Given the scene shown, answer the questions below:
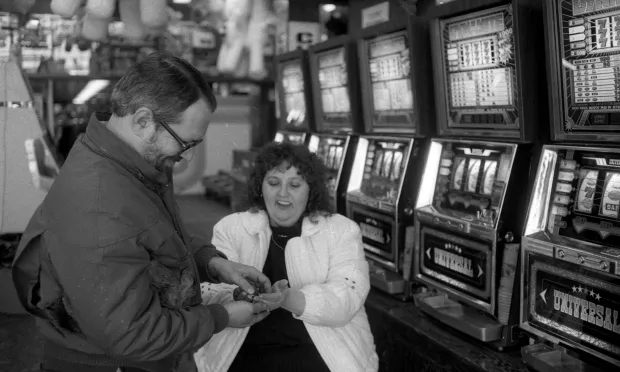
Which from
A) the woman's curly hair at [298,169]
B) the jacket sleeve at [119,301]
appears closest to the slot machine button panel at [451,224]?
the woman's curly hair at [298,169]

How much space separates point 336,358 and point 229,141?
8.64 meters

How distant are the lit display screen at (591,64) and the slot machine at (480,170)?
281 mm

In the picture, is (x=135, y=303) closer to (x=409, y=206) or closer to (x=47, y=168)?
(x=409, y=206)

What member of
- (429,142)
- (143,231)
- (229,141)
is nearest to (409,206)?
(429,142)

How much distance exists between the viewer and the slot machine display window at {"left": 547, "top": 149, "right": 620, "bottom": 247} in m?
2.61

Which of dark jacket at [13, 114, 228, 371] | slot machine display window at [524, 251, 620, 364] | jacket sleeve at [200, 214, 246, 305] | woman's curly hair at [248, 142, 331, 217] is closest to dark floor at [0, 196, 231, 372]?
jacket sleeve at [200, 214, 246, 305]

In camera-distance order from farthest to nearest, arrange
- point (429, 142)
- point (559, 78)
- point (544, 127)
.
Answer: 1. point (429, 142)
2. point (544, 127)
3. point (559, 78)

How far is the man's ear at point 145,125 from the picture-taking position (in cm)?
158

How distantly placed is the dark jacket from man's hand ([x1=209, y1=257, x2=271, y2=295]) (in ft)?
0.99

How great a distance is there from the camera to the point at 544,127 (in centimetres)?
315

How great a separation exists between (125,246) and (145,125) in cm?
32

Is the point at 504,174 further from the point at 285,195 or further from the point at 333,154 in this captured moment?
the point at 333,154

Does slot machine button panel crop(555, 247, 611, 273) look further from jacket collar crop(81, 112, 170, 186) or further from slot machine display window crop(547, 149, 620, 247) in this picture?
jacket collar crop(81, 112, 170, 186)

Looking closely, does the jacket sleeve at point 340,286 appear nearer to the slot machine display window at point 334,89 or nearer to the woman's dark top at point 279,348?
the woman's dark top at point 279,348
